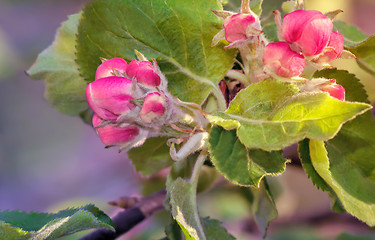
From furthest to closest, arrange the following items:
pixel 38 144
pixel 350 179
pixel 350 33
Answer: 1. pixel 38 144
2. pixel 350 33
3. pixel 350 179

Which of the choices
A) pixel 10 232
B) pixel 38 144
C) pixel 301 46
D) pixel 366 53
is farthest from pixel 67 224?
pixel 38 144

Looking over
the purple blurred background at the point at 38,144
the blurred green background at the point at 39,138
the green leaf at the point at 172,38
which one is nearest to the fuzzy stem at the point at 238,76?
the green leaf at the point at 172,38

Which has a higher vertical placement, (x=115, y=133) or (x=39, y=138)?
(x=115, y=133)

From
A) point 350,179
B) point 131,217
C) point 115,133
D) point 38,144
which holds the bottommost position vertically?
point 38,144

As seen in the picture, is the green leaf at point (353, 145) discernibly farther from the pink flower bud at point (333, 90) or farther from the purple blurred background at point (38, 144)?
the purple blurred background at point (38, 144)

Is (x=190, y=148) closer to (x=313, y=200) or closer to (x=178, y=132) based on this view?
(x=178, y=132)

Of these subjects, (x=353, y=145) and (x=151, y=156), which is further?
(x=151, y=156)

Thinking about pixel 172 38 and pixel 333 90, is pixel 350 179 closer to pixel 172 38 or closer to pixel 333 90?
pixel 333 90
